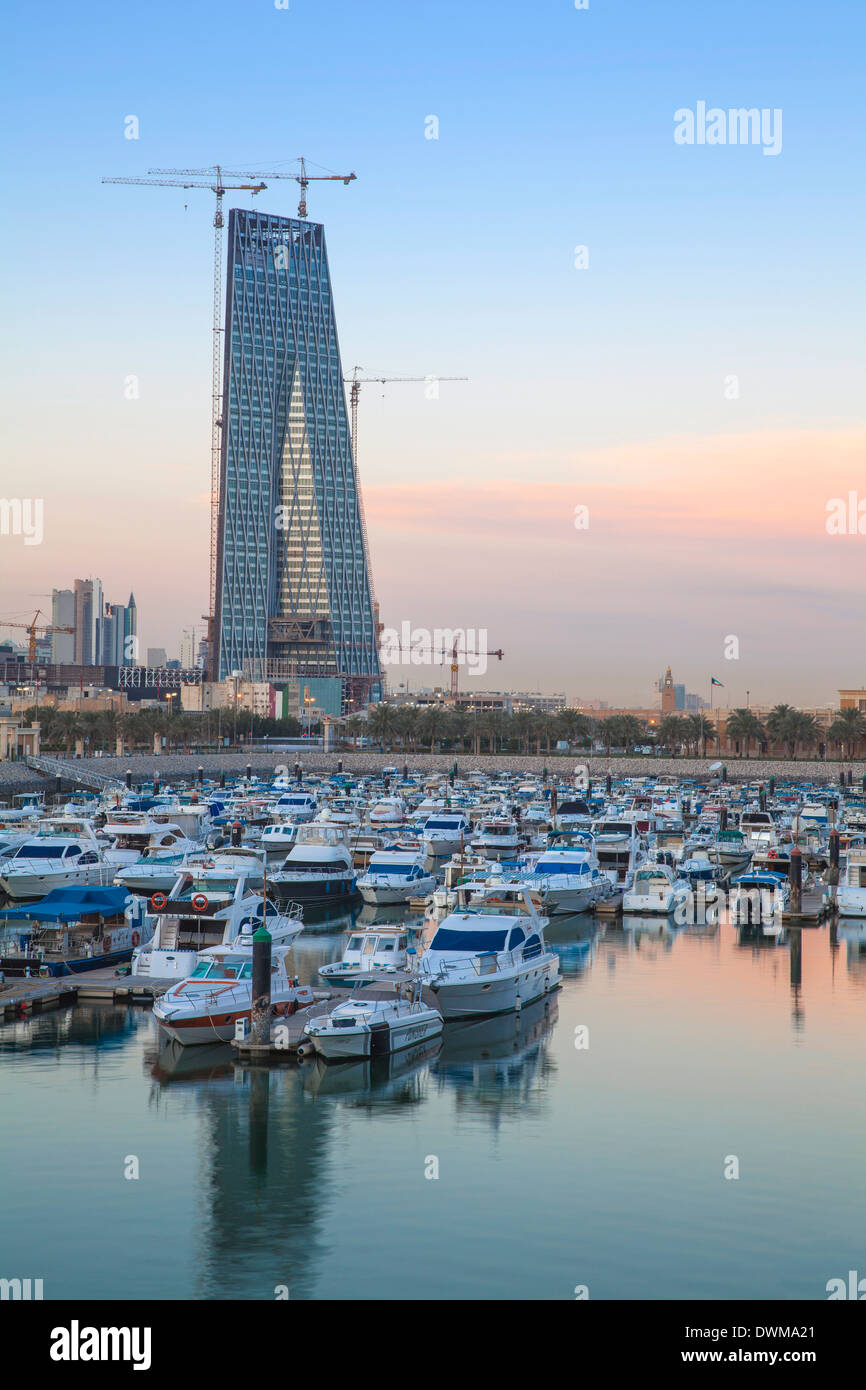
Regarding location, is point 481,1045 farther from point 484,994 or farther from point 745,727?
point 745,727

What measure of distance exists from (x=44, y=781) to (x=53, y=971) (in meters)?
68.2

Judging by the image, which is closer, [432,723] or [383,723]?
[432,723]

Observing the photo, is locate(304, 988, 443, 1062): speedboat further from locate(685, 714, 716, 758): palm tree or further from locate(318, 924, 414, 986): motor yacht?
locate(685, 714, 716, 758): palm tree

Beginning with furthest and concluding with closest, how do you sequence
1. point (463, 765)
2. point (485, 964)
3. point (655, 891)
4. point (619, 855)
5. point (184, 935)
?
1. point (463, 765)
2. point (619, 855)
3. point (655, 891)
4. point (184, 935)
5. point (485, 964)

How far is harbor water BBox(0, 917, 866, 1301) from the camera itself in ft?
77.6

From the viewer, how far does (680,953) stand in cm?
5316

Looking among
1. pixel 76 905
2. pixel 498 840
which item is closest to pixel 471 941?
pixel 76 905

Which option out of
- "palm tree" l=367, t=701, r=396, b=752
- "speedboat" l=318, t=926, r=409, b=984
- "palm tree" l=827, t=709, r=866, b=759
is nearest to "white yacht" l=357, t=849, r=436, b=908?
"speedboat" l=318, t=926, r=409, b=984

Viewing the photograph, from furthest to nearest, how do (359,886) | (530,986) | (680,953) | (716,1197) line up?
(359,886) < (680,953) < (530,986) < (716,1197)

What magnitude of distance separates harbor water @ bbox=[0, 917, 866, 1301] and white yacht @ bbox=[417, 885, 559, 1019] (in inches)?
29.0

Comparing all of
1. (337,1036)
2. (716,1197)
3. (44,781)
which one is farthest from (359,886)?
(44,781)

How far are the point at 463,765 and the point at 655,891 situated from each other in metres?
96.1

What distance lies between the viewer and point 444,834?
264 feet
